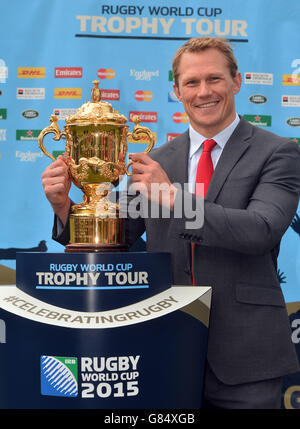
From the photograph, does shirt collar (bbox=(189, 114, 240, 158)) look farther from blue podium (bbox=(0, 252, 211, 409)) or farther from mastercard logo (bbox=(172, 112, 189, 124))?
mastercard logo (bbox=(172, 112, 189, 124))


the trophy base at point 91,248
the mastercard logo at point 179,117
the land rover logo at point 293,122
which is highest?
the mastercard logo at point 179,117

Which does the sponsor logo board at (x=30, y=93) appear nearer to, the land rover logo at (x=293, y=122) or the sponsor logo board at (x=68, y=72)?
the sponsor logo board at (x=68, y=72)

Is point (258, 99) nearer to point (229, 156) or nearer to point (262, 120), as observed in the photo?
point (262, 120)

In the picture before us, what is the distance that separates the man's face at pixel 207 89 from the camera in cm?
164

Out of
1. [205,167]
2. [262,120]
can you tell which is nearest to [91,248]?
[205,167]

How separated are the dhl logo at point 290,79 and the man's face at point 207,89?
1.15 meters

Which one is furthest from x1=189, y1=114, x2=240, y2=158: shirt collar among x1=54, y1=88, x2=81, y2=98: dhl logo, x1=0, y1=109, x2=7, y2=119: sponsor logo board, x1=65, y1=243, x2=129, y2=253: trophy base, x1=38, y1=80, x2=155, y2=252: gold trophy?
x1=0, y1=109, x2=7, y2=119: sponsor logo board

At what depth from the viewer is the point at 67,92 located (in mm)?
2738

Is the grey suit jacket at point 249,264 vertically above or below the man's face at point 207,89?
below

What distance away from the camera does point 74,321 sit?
3.82 ft

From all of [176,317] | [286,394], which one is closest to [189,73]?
[176,317]

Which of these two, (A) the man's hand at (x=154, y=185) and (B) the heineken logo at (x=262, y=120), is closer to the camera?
(A) the man's hand at (x=154, y=185)

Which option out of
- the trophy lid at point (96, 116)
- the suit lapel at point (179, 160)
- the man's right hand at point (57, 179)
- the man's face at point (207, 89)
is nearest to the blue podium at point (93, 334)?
the man's right hand at point (57, 179)

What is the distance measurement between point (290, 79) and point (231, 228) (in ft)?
5.43
